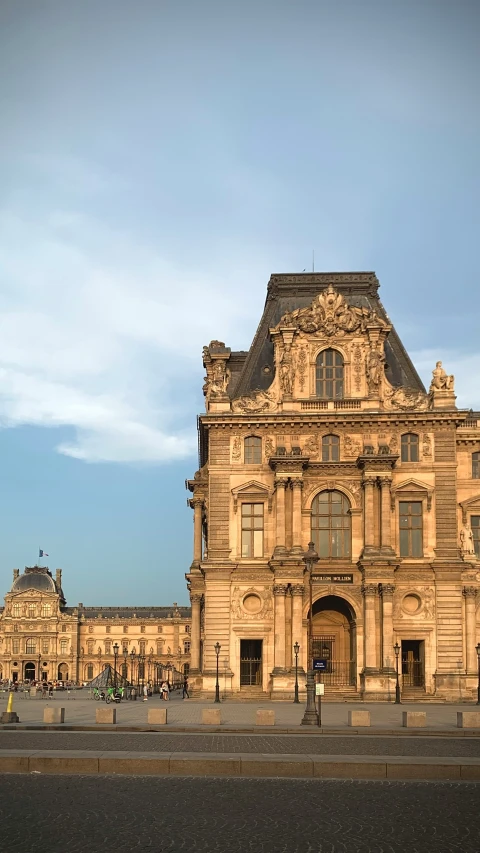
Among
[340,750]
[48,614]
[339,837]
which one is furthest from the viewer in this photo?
[48,614]

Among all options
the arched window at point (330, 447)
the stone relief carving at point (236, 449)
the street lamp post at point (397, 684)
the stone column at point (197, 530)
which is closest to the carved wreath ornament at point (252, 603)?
the street lamp post at point (397, 684)

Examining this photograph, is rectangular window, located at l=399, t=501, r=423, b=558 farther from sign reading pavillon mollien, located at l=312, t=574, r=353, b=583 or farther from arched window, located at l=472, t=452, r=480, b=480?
arched window, located at l=472, t=452, r=480, b=480

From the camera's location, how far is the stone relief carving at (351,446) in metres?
59.1

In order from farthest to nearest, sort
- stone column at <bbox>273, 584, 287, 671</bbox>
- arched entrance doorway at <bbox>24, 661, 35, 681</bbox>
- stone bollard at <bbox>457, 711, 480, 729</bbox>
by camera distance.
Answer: arched entrance doorway at <bbox>24, 661, 35, 681</bbox>
stone column at <bbox>273, 584, 287, 671</bbox>
stone bollard at <bbox>457, 711, 480, 729</bbox>

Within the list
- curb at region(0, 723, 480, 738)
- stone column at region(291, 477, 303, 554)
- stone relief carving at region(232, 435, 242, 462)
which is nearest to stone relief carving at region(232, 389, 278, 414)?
stone relief carving at region(232, 435, 242, 462)

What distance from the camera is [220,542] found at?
5866 centimetres

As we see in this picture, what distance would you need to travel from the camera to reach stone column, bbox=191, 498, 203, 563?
69.3 meters

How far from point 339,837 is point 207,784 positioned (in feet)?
18.6

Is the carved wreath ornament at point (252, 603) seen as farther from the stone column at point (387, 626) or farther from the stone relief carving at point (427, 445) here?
the stone relief carving at point (427, 445)

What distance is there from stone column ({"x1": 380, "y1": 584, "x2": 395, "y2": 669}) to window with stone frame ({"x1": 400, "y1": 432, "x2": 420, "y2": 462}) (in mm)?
7921

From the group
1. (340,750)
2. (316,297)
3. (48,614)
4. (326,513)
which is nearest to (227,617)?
(326,513)

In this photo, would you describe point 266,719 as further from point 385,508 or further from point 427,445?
point 427,445

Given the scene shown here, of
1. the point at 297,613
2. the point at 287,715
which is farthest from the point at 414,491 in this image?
the point at 287,715

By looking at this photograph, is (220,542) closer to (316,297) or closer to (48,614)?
(316,297)
